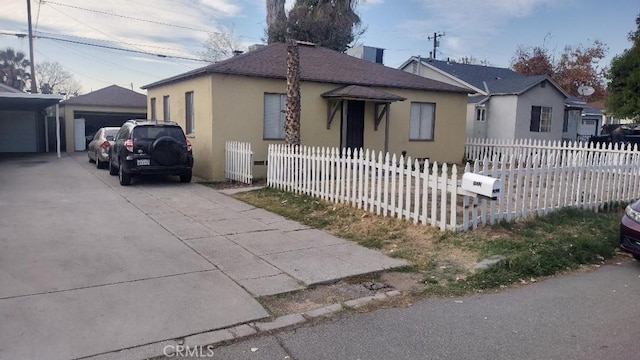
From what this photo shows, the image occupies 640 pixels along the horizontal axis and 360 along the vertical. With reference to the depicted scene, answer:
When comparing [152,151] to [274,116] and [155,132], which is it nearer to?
[155,132]

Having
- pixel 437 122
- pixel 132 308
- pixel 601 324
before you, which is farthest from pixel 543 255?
pixel 437 122

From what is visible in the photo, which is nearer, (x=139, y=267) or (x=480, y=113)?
(x=139, y=267)

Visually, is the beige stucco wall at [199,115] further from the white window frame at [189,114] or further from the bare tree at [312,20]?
the bare tree at [312,20]

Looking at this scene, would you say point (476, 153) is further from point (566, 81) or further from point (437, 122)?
point (566, 81)

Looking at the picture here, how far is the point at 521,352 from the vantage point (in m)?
3.90

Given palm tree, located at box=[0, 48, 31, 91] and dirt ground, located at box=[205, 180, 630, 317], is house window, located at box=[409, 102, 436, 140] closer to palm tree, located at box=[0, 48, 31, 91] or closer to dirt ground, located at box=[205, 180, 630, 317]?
dirt ground, located at box=[205, 180, 630, 317]

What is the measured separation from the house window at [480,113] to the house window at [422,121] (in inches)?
351

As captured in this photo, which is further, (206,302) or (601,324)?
(206,302)

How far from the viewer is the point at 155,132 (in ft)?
41.4

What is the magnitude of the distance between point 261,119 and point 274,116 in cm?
54

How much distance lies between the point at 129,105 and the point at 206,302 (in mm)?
25906

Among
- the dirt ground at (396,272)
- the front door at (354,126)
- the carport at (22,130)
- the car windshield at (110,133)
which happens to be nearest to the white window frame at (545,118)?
the front door at (354,126)

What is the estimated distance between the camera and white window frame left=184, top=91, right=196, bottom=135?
15750mm

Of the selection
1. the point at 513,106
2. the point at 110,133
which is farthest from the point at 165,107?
the point at 513,106
